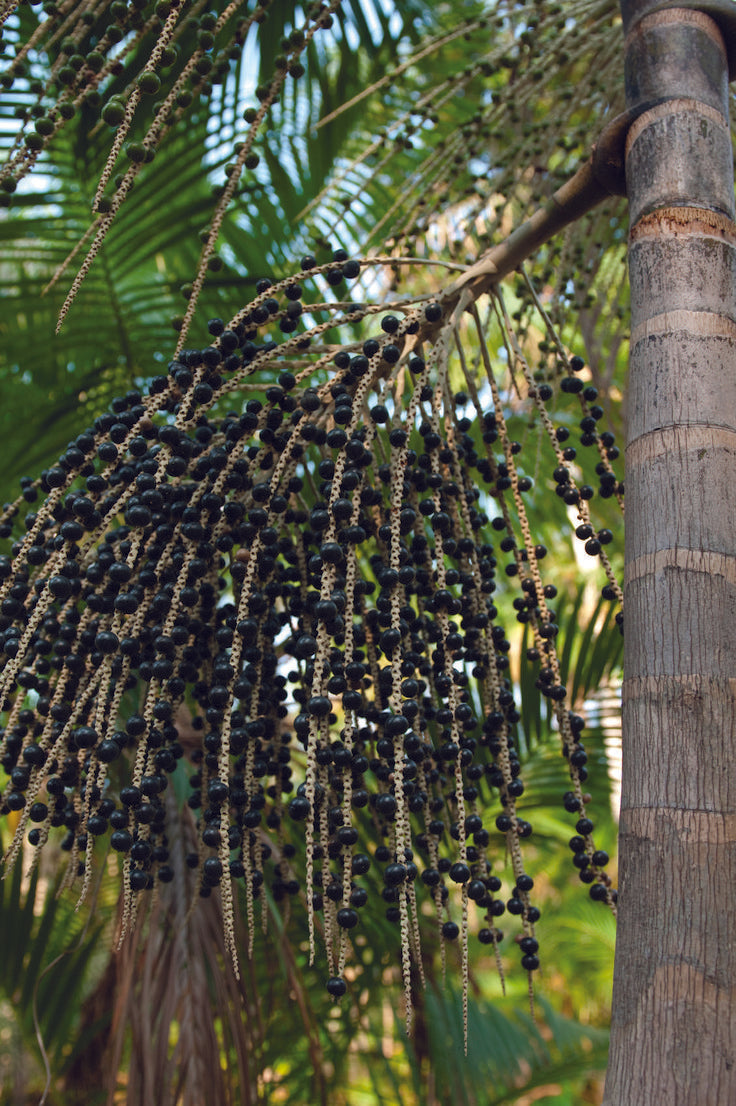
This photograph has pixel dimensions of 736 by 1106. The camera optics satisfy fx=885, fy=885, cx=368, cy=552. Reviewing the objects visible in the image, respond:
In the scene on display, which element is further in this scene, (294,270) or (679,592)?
(294,270)

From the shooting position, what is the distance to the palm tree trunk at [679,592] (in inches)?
37.2

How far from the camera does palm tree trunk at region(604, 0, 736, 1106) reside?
3.10 ft

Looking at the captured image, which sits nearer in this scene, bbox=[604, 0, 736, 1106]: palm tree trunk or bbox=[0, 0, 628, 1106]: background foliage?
bbox=[604, 0, 736, 1106]: palm tree trunk

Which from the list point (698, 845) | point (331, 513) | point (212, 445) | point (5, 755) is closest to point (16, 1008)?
point (5, 755)

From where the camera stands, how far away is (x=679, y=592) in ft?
3.79

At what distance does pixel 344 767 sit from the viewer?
1247mm

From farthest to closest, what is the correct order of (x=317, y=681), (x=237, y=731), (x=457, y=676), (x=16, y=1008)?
(x=16, y=1008) < (x=457, y=676) < (x=237, y=731) < (x=317, y=681)

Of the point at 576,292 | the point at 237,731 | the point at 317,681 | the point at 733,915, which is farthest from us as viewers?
the point at 576,292

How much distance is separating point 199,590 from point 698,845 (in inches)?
34.0

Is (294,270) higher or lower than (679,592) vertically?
higher

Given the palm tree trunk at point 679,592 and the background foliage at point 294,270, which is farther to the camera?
the background foliage at point 294,270

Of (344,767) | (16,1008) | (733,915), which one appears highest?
(344,767)

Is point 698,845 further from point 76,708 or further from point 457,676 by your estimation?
point 76,708

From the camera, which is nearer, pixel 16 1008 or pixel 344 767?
pixel 344 767
